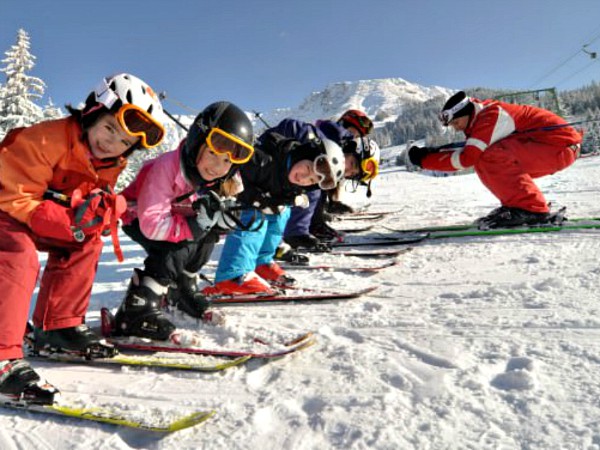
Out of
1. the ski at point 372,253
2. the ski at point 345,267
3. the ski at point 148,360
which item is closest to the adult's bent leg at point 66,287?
the ski at point 148,360

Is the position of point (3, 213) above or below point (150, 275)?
above

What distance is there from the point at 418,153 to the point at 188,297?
4.43m

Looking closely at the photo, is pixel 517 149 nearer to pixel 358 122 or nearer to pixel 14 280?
pixel 358 122

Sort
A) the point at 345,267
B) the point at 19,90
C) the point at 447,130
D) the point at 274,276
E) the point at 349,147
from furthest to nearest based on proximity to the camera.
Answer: the point at 447,130 → the point at 19,90 → the point at 349,147 → the point at 345,267 → the point at 274,276

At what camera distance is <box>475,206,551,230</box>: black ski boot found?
5332 millimetres

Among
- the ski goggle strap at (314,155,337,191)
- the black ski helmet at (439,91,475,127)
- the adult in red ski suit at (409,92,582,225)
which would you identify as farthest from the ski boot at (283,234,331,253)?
the black ski helmet at (439,91,475,127)

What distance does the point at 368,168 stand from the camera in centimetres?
538

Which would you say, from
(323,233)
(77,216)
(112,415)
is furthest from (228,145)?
(323,233)

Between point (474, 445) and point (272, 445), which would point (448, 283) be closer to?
point (474, 445)

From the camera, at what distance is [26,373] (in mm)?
1886

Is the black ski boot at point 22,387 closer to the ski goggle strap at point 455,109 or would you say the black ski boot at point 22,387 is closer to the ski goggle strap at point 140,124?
the ski goggle strap at point 140,124

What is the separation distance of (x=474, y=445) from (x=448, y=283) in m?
2.14

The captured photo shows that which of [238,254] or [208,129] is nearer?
[208,129]

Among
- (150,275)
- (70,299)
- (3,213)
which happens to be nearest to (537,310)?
(150,275)
